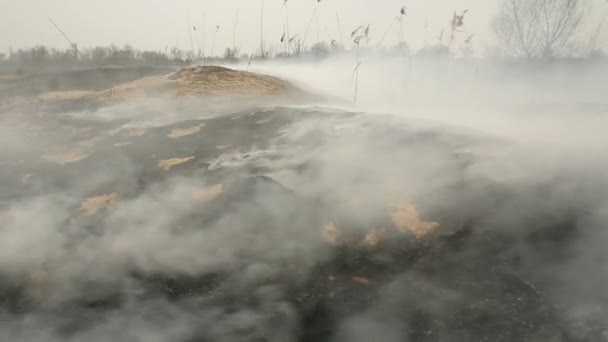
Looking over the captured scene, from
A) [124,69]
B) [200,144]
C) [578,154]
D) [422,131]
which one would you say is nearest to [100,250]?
[200,144]

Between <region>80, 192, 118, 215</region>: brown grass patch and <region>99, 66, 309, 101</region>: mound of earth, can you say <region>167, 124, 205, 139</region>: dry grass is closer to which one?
<region>80, 192, 118, 215</region>: brown grass patch

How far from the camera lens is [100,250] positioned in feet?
6.34

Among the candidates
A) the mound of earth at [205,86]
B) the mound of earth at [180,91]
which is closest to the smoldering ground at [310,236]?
the mound of earth at [180,91]

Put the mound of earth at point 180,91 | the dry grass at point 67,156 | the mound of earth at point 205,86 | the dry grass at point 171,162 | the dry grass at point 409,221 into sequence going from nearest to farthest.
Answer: the dry grass at point 409,221, the dry grass at point 171,162, the dry grass at point 67,156, the mound of earth at point 180,91, the mound of earth at point 205,86

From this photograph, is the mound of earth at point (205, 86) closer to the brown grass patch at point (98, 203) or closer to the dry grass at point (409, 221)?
the brown grass patch at point (98, 203)

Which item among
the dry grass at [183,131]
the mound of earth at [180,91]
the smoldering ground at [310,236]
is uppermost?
the mound of earth at [180,91]

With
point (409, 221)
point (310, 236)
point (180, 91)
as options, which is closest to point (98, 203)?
point (310, 236)

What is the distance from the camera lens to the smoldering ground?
1.49m

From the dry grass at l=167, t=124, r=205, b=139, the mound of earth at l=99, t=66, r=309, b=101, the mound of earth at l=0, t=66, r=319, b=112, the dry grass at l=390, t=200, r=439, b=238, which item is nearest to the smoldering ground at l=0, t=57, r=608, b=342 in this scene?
the dry grass at l=390, t=200, r=439, b=238

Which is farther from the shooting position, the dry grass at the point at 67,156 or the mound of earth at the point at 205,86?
the mound of earth at the point at 205,86

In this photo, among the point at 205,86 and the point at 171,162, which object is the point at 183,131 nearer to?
the point at 171,162

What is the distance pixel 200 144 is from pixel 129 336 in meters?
1.86

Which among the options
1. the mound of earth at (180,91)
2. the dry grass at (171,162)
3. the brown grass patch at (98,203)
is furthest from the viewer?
the mound of earth at (180,91)

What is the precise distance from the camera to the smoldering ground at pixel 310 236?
4.90 feet
